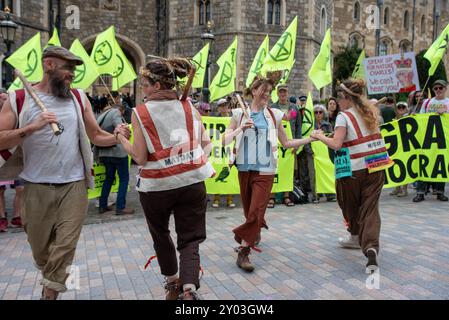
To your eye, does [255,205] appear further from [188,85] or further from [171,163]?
[188,85]

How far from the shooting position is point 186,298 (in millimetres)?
3109

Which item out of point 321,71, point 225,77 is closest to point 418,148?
point 321,71

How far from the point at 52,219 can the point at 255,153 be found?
84.8 inches

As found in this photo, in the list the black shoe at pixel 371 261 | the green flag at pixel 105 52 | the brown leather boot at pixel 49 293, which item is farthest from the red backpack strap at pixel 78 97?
the green flag at pixel 105 52

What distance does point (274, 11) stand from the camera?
26.8 m

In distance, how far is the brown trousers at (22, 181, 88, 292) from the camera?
3.07 m

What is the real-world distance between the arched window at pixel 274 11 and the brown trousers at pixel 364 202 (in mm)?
23811

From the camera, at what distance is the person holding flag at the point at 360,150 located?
4359 mm

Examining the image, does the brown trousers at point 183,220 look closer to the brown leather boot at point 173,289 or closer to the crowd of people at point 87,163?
the crowd of people at point 87,163

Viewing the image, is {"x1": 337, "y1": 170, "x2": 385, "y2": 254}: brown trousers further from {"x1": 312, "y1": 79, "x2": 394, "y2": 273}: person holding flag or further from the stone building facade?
the stone building facade

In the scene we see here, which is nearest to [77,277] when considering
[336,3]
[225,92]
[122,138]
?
[122,138]

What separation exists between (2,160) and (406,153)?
684 centimetres

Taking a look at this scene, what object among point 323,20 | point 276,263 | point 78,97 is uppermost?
point 323,20
